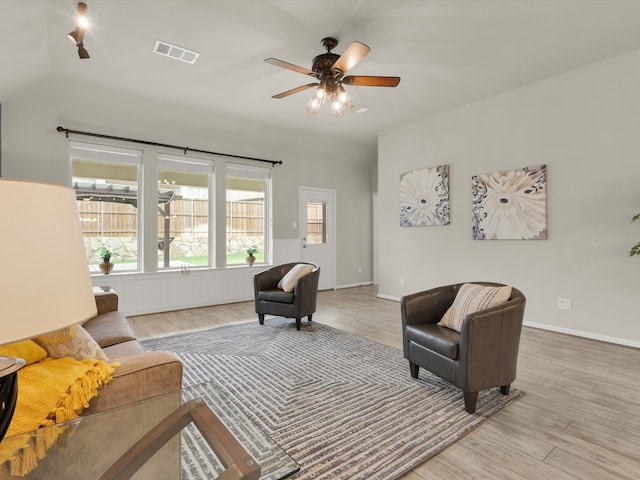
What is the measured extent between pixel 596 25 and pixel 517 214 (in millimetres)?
2015

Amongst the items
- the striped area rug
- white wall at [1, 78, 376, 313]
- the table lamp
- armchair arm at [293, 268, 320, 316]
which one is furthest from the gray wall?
the table lamp

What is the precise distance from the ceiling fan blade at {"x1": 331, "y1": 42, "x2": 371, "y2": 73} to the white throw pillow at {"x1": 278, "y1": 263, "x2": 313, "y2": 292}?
2273mm

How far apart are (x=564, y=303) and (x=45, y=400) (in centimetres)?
467

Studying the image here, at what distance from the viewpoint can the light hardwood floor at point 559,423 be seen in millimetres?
1672

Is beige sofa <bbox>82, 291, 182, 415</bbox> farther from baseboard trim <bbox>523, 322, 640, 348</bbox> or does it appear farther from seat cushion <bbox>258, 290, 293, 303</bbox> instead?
baseboard trim <bbox>523, 322, 640, 348</bbox>

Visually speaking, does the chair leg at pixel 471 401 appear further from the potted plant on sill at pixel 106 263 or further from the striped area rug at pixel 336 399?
the potted plant on sill at pixel 106 263

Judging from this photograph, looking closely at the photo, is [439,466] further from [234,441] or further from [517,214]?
[517,214]

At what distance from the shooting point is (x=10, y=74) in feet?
10.8

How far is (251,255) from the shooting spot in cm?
596

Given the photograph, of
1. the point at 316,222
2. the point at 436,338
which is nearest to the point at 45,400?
the point at 436,338

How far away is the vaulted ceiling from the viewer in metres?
2.70

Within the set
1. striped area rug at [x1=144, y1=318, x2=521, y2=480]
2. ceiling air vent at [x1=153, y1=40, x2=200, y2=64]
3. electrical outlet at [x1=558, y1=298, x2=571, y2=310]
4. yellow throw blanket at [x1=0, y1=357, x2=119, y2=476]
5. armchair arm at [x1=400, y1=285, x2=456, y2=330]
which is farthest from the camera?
electrical outlet at [x1=558, y1=298, x2=571, y2=310]

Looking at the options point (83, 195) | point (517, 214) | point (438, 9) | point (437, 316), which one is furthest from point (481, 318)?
point (83, 195)

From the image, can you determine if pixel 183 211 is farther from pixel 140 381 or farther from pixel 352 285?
pixel 140 381
